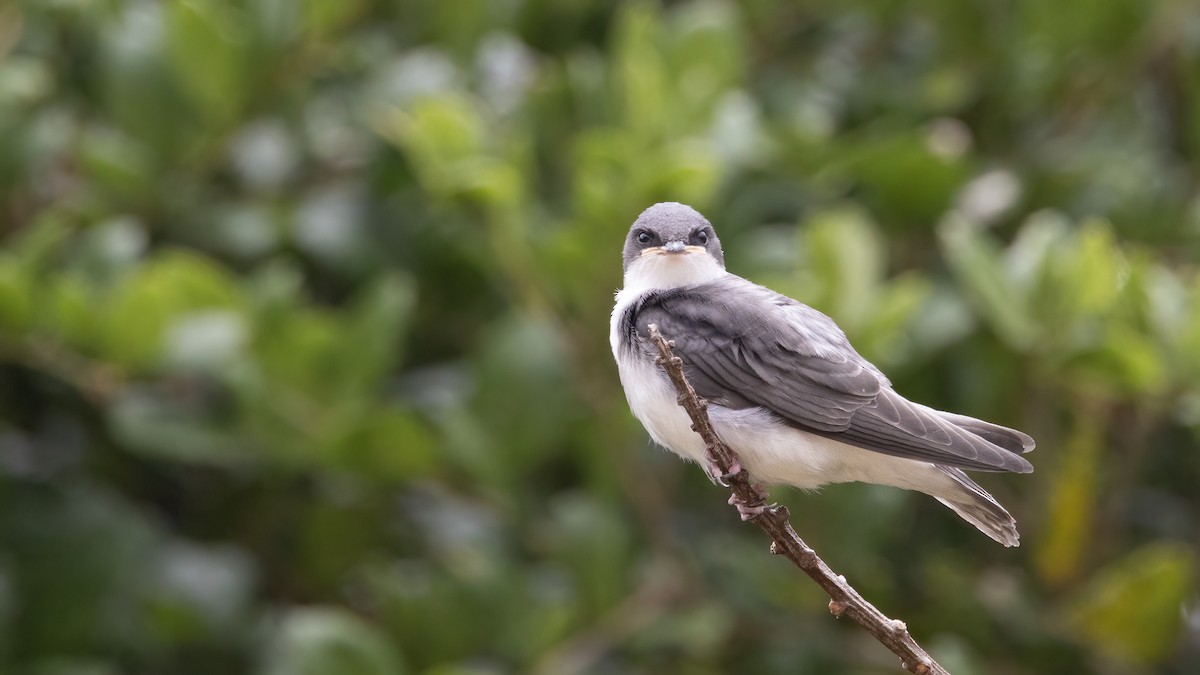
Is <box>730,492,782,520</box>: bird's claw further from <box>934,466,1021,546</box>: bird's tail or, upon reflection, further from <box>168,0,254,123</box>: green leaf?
<box>168,0,254,123</box>: green leaf

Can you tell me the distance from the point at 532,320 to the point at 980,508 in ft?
5.03

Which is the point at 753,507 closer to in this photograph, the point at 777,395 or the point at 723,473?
the point at 723,473

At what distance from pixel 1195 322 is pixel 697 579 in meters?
1.42

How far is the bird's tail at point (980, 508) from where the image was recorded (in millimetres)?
2346

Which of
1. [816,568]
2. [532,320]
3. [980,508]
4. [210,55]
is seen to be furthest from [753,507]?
[210,55]

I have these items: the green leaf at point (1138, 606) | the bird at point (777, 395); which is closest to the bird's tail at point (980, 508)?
the bird at point (777, 395)

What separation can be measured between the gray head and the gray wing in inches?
4.1

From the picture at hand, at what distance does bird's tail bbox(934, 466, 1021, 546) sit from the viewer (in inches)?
92.4

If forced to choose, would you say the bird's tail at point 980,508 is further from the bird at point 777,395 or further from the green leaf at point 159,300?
the green leaf at point 159,300

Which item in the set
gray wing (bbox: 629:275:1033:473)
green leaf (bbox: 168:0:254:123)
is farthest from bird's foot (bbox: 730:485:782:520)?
green leaf (bbox: 168:0:254:123)

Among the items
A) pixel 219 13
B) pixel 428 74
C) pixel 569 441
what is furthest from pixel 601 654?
pixel 219 13

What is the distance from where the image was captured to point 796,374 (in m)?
2.35

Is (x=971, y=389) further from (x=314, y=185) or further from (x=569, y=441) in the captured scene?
(x=314, y=185)

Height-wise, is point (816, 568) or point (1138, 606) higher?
point (1138, 606)
